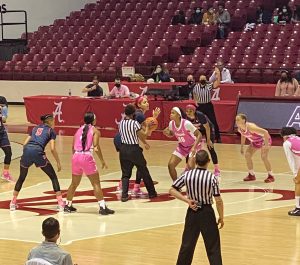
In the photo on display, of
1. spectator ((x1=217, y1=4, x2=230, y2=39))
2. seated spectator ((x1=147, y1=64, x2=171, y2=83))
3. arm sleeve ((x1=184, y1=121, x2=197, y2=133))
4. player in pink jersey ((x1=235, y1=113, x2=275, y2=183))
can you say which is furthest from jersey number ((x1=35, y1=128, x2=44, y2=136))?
spectator ((x1=217, y1=4, x2=230, y2=39))

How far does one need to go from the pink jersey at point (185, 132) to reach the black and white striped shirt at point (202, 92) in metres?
6.34

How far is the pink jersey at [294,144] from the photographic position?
43.9ft

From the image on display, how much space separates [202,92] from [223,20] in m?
10.3

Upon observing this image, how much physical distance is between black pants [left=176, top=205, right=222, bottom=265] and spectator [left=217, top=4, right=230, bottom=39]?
73.7ft

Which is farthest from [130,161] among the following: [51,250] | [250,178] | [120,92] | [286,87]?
[120,92]

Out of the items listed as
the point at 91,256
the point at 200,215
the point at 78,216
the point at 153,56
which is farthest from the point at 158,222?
the point at 153,56

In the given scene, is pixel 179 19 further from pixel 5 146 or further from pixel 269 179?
pixel 269 179

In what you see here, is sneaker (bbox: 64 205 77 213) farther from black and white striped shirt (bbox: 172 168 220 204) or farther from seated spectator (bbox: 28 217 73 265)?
seated spectator (bbox: 28 217 73 265)

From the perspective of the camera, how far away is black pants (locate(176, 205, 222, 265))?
9.34m

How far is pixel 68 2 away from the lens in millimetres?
39219

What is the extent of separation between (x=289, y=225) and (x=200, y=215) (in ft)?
13.4

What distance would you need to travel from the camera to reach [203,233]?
30.7 ft

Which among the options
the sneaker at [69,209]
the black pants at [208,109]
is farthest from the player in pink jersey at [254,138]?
the black pants at [208,109]

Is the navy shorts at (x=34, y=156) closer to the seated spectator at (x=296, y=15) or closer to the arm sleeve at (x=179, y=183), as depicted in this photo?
the arm sleeve at (x=179, y=183)
